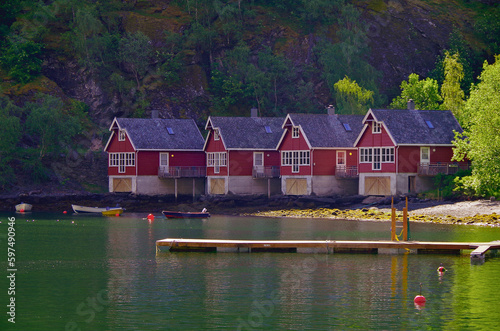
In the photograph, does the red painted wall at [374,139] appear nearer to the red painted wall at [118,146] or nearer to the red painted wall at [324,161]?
the red painted wall at [324,161]

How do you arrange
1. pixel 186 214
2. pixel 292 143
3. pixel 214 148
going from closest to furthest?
pixel 186 214 → pixel 292 143 → pixel 214 148

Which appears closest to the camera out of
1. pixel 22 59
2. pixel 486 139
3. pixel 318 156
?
pixel 486 139

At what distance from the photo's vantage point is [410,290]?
33.2m

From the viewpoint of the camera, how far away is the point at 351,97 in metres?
106

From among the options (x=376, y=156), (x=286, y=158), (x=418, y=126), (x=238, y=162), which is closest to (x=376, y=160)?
(x=376, y=156)

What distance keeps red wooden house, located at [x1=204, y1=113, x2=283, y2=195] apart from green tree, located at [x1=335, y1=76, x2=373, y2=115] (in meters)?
15.6

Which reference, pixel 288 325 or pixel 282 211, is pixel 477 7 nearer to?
pixel 282 211

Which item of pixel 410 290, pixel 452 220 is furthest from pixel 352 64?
pixel 410 290

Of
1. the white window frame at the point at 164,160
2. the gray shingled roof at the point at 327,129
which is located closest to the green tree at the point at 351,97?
the gray shingled roof at the point at 327,129

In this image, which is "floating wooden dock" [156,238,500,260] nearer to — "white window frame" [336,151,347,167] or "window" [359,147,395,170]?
"window" [359,147,395,170]

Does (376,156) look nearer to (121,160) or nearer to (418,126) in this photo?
(418,126)

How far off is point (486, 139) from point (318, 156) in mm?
22357

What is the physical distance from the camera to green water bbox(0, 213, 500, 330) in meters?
27.0

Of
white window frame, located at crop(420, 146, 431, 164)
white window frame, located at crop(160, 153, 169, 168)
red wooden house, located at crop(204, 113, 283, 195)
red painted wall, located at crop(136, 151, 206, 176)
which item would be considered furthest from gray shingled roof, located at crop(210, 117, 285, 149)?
white window frame, located at crop(420, 146, 431, 164)
